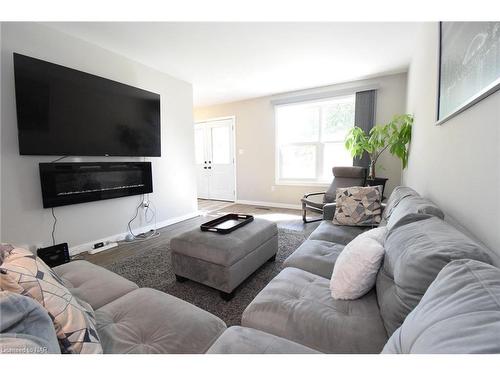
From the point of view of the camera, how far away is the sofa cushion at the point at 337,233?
5.95 feet

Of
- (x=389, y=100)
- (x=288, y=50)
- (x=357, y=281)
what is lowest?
(x=357, y=281)

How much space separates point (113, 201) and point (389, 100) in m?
4.50

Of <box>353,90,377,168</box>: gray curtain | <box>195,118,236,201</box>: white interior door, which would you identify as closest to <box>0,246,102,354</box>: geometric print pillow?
<box>353,90,377,168</box>: gray curtain

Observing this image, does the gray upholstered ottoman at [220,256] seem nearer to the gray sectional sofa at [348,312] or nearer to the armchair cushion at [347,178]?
the gray sectional sofa at [348,312]

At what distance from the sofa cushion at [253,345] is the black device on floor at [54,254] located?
7.58 ft

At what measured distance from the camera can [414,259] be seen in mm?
751

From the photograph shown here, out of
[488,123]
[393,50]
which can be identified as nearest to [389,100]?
[393,50]

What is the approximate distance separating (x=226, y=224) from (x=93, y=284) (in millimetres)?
1194

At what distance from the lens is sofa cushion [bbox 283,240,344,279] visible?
4.43ft

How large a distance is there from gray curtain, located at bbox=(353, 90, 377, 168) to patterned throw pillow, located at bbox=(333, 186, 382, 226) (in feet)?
6.17

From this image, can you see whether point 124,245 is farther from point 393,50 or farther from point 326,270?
point 393,50

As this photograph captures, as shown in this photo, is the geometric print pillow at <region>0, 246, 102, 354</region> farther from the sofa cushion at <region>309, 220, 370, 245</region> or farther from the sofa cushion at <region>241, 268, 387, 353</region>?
the sofa cushion at <region>309, 220, 370, 245</region>

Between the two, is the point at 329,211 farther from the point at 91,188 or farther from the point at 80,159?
the point at 80,159
